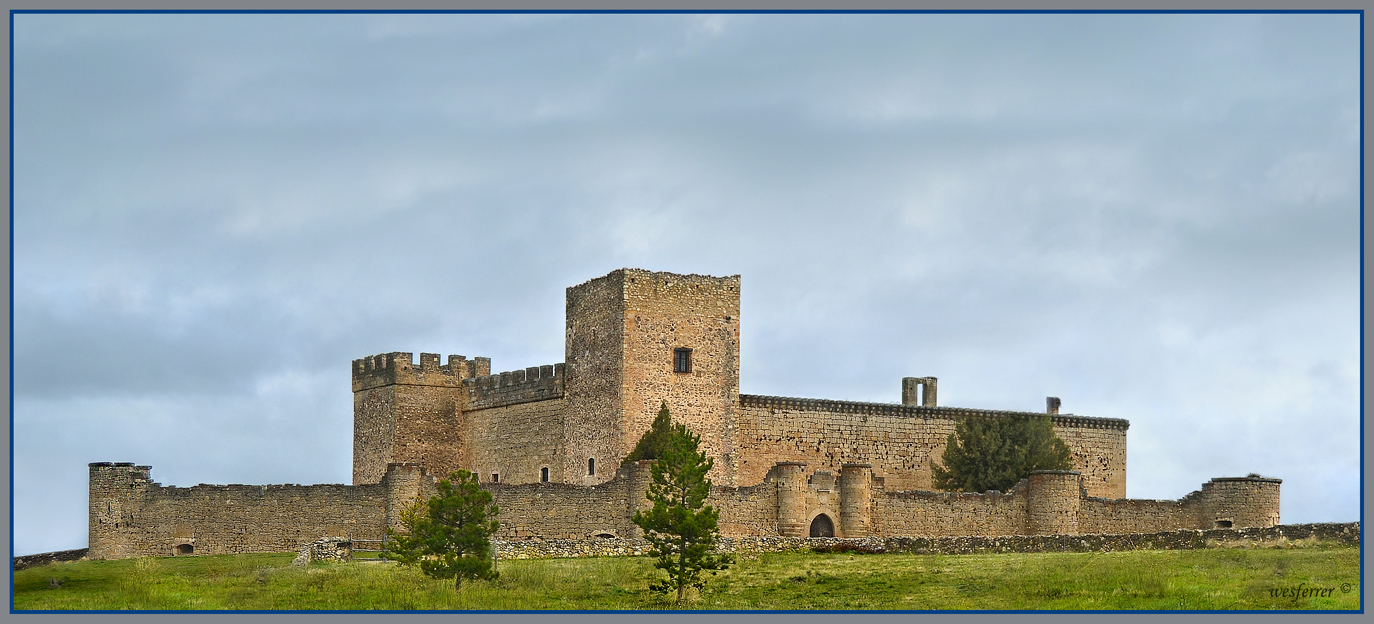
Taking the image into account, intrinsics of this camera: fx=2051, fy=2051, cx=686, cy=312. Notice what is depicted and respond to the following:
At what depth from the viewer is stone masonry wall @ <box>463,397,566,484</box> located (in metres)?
55.1

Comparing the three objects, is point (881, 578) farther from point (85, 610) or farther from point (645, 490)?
point (85, 610)

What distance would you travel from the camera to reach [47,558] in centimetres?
4784

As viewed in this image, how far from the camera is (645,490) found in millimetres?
47312

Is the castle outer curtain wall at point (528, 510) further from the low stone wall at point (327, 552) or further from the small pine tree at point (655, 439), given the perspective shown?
the low stone wall at point (327, 552)

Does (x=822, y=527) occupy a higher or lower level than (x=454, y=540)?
lower

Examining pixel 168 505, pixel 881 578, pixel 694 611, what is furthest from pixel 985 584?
pixel 168 505

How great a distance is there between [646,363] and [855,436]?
7.34m

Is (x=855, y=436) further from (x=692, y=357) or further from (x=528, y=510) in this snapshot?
(x=528, y=510)

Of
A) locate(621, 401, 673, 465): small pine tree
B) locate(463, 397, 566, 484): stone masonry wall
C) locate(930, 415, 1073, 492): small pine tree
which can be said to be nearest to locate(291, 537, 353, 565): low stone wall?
locate(621, 401, 673, 465): small pine tree

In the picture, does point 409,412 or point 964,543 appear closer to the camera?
point 964,543

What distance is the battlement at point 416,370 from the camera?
57719mm

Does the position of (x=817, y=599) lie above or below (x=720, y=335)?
below

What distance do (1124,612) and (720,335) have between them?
21.1 metres

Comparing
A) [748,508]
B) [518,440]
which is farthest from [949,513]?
[518,440]
